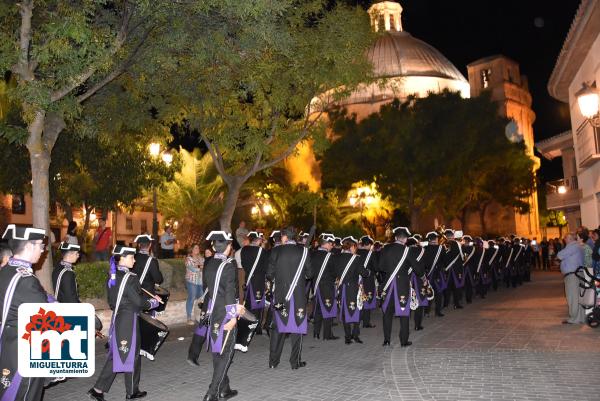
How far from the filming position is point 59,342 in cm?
424

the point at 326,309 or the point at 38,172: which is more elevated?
the point at 38,172

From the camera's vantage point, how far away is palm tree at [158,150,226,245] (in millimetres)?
25875

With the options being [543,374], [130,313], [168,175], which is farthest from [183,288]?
[543,374]

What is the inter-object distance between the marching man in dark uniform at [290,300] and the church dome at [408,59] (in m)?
59.0

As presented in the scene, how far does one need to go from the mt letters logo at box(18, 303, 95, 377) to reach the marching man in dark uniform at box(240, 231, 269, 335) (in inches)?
291

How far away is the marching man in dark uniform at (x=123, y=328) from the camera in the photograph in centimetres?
666

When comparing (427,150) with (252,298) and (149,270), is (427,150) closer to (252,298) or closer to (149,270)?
(252,298)

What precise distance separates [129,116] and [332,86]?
628 centimetres

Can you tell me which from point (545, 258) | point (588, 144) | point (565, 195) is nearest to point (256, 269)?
point (588, 144)

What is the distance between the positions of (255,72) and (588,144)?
38.1 ft

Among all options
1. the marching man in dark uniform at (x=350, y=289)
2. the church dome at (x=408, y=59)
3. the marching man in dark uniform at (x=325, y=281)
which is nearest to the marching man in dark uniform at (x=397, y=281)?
the marching man in dark uniform at (x=350, y=289)

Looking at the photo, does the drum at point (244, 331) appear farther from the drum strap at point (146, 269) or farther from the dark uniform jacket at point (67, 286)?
the drum strap at point (146, 269)

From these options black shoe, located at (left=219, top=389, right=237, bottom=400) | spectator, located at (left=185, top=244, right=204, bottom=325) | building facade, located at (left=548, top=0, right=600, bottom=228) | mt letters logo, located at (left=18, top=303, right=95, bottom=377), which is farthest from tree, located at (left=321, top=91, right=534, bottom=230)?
mt letters logo, located at (left=18, top=303, right=95, bottom=377)

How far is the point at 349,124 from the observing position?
40.4m
